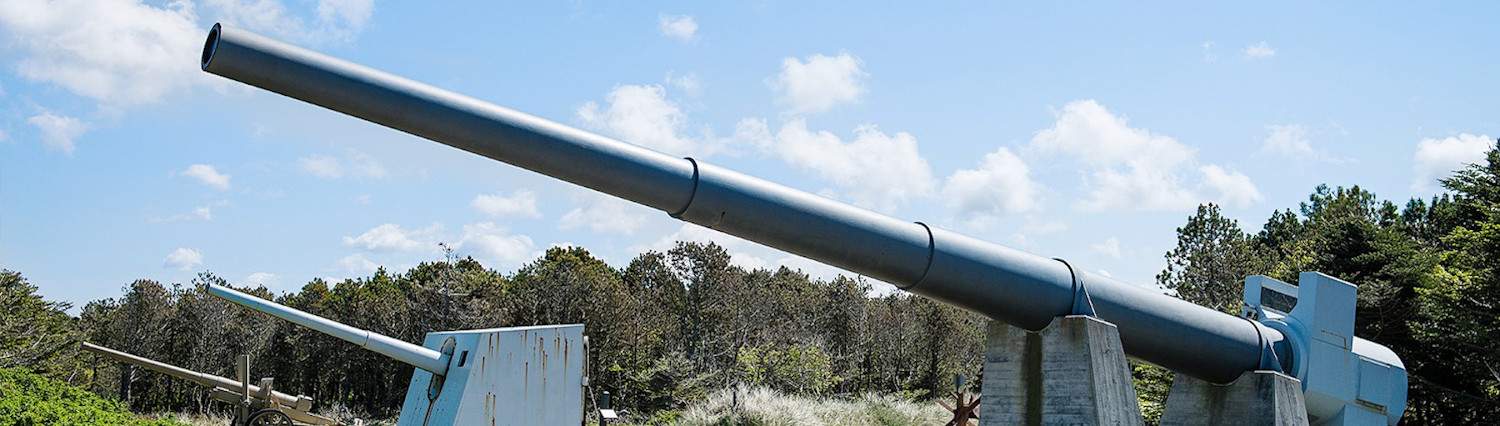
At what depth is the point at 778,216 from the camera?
450 cm

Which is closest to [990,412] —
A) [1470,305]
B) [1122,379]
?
[1122,379]

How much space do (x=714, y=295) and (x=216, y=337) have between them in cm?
1575

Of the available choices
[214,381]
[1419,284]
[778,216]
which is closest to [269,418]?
[214,381]

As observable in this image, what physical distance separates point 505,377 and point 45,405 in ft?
27.7

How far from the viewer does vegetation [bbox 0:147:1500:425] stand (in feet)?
62.0

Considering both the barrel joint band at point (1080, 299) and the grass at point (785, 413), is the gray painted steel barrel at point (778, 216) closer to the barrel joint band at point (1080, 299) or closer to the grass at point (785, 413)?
the barrel joint band at point (1080, 299)

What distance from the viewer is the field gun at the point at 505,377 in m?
5.52

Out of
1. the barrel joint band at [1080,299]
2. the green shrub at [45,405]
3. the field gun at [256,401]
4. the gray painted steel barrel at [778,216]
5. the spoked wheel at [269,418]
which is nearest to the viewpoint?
the gray painted steel barrel at [778,216]

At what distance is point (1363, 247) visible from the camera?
73.2 feet

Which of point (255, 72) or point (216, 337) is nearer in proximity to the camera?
point (255, 72)

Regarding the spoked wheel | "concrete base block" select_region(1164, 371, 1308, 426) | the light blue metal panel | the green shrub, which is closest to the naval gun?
"concrete base block" select_region(1164, 371, 1308, 426)

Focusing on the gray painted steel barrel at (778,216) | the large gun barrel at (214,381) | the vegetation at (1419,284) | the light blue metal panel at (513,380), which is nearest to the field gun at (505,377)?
the light blue metal panel at (513,380)

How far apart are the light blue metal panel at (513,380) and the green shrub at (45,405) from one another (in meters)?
6.87

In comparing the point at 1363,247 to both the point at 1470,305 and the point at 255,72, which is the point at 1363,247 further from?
the point at 255,72
